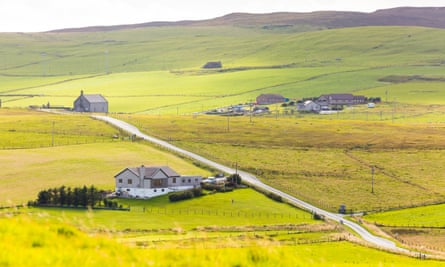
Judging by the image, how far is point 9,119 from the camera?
449 feet

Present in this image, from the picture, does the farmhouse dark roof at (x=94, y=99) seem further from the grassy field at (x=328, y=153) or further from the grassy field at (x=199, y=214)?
the grassy field at (x=199, y=214)

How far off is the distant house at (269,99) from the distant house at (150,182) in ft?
327

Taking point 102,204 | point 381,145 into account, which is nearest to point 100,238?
point 102,204

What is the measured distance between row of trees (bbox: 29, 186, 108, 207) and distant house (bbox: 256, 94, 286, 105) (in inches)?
4400

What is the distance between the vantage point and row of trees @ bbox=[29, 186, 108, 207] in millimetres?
69312

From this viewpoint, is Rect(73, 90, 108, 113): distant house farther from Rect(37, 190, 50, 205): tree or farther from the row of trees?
Rect(37, 190, 50, 205): tree

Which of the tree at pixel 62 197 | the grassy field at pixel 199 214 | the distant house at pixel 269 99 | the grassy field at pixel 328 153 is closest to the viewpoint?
the grassy field at pixel 199 214

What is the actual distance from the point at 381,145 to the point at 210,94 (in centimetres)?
8871

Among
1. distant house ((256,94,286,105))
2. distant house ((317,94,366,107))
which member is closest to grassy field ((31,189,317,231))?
distant house ((317,94,366,107))

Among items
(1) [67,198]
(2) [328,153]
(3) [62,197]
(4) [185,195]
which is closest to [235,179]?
(4) [185,195]

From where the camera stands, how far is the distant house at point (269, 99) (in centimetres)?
17950

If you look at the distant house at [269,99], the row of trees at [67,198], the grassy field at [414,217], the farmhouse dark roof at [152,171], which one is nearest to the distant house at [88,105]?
the distant house at [269,99]

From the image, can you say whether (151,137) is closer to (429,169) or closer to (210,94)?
(429,169)

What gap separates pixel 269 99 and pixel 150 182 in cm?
10546
